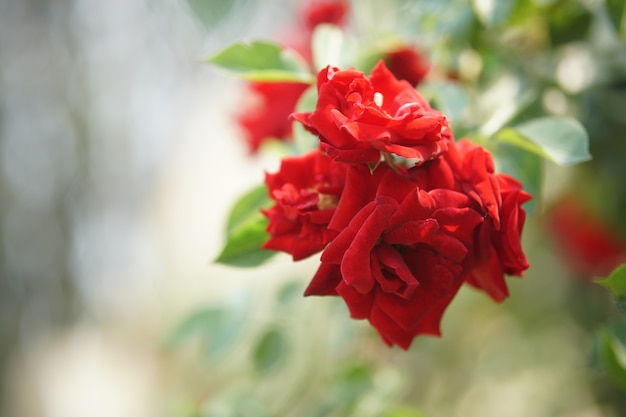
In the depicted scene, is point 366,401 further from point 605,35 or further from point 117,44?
point 117,44

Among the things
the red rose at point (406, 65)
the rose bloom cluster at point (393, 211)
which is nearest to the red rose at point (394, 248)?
the rose bloom cluster at point (393, 211)

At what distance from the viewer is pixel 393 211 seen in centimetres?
36

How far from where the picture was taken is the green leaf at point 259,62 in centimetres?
52

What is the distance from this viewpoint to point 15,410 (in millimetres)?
1737

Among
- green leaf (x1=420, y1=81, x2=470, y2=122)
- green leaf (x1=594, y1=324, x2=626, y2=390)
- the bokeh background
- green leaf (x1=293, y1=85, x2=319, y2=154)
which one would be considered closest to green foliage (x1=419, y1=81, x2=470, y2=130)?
green leaf (x1=420, y1=81, x2=470, y2=122)

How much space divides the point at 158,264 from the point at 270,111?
1.04 metres

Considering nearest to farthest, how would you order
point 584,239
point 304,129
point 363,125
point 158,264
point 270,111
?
point 363,125, point 304,129, point 270,111, point 584,239, point 158,264

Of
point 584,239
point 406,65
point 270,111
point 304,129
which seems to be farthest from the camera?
point 584,239

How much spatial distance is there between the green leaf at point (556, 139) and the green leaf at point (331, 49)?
0.15m

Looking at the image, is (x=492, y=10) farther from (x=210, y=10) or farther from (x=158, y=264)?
(x=158, y=264)

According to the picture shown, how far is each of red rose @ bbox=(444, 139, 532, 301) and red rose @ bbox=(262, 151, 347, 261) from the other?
0.25ft

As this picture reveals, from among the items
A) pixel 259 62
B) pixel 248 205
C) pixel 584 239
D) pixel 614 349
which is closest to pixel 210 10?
pixel 259 62

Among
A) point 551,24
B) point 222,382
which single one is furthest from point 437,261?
point 222,382

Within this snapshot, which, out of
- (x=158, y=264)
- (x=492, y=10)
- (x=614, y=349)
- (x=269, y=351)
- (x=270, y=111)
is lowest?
(x=158, y=264)
